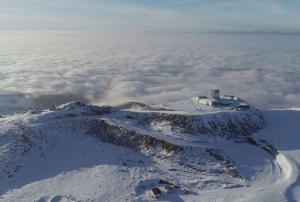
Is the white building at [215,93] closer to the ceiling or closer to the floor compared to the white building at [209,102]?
closer to the ceiling

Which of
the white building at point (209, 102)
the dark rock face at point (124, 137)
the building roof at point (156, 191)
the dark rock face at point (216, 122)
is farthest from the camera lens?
the white building at point (209, 102)

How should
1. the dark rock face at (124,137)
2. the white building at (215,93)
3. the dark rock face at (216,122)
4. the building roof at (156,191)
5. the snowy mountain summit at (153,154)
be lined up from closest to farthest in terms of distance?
the building roof at (156,191) → the snowy mountain summit at (153,154) → the dark rock face at (124,137) → the dark rock face at (216,122) → the white building at (215,93)

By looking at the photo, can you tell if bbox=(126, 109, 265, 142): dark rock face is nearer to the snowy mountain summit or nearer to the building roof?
the snowy mountain summit

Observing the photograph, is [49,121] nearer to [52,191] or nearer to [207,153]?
[52,191]

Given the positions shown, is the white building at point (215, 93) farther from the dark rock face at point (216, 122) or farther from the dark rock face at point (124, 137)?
the dark rock face at point (124, 137)

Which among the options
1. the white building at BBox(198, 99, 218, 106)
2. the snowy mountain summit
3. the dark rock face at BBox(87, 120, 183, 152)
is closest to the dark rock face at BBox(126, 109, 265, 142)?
the snowy mountain summit

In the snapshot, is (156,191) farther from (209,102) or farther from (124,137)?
(209,102)

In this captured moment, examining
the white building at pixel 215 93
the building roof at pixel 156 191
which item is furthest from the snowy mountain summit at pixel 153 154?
the white building at pixel 215 93

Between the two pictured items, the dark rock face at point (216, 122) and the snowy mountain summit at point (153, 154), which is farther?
the dark rock face at point (216, 122)
